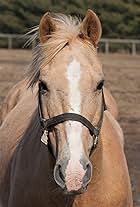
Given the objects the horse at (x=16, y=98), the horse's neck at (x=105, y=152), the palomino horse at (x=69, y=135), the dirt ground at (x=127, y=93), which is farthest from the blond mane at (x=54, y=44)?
the horse at (x=16, y=98)

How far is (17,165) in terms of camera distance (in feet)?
16.2

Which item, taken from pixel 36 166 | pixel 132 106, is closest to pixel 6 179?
pixel 36 166

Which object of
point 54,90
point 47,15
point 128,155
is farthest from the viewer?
point 128,155

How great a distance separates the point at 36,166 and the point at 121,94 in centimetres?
1194

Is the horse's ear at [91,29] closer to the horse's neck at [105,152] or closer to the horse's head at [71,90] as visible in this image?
the horse's head at [71,90]

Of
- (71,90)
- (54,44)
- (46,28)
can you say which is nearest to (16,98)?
(46,28)

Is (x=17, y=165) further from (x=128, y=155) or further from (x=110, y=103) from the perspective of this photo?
(x=128, y=155)

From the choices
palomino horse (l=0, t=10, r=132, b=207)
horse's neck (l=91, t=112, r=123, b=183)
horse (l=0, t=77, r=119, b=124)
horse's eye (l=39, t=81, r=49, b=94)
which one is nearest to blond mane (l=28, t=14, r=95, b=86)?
palomino horse (l=0, t=10, r=132, b=207)

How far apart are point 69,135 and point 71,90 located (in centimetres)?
28

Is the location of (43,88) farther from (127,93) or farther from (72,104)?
(127,93)

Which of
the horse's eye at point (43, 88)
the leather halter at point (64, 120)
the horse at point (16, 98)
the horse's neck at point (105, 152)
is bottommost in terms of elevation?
the horse at point (16, 98)

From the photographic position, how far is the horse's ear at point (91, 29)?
4.13 m

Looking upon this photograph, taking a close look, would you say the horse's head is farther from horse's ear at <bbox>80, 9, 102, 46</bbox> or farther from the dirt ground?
the dirt ground

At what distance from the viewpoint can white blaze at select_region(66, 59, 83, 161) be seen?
11.9 feet
